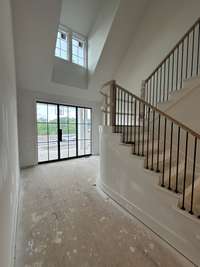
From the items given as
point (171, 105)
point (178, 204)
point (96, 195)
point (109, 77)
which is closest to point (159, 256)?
point (178, 204)

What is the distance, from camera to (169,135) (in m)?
2.80

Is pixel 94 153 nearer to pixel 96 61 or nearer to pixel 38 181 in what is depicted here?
pixel 38 181

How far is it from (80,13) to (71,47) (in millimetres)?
974

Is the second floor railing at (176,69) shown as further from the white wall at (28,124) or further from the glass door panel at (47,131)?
the white wall at (28,124)

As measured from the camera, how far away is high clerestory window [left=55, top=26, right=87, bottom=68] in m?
4.67

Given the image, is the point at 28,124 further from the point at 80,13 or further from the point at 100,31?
the point at 80,13

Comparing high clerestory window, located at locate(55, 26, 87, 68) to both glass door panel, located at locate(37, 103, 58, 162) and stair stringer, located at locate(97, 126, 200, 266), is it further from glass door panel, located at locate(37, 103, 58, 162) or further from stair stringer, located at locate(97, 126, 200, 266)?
stair stringer, located at locate(97, 126, 200, 266)

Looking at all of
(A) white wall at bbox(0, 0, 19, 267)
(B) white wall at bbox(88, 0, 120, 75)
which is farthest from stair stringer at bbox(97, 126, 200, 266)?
(B) white wall at bbox(88, 0, 120, 75)

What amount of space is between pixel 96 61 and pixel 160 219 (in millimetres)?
4606

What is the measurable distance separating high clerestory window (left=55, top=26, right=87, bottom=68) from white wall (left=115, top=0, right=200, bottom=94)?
148 centimetres

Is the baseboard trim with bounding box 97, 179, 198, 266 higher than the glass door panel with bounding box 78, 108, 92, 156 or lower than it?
lower

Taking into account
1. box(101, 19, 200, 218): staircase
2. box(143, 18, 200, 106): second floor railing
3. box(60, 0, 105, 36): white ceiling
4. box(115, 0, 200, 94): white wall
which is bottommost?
box(101, 19, 200, 218): staircase

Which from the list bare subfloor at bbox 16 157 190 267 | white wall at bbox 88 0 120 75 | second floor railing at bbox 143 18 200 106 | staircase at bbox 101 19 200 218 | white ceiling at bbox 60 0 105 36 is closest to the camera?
bare subfloor at bbox 16 157 190 267

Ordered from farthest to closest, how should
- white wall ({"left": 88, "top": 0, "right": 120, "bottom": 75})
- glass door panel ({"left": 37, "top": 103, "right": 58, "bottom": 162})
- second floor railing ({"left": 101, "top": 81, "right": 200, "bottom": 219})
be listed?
1. glass door panel ({"left": 37, "top": 103, "right": 58, "bottom": 162})
2. white wall ({"left": 88, "top": 0, "right": 120, "bottom": 75})
3. second floor railing ({"left": 101, "top": 81, "right": 200, "bottom": 219})
